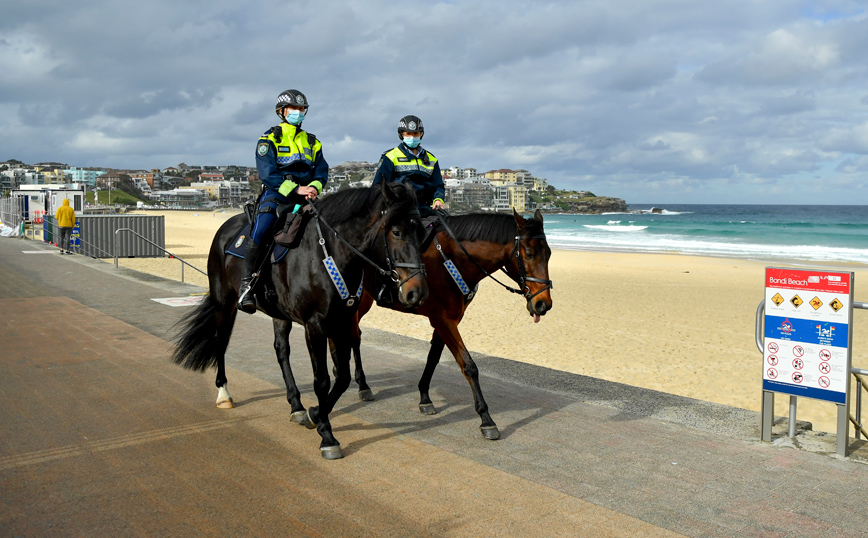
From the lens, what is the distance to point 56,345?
8.79m

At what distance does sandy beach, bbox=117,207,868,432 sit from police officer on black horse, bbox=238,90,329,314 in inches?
211

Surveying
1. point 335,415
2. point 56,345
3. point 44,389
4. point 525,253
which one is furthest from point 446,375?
point 56,345

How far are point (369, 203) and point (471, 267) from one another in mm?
1441

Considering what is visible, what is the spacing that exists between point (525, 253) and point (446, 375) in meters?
2.46

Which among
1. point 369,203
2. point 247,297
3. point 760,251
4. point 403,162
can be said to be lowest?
point 760,251

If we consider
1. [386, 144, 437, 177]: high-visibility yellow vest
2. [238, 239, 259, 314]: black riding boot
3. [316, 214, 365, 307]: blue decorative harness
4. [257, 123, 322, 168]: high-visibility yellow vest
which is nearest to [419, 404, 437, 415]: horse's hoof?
[316, 214, 365, 307]: blue decorative harness

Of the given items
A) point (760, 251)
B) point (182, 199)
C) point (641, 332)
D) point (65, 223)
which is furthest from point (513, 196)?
point (641, 332)

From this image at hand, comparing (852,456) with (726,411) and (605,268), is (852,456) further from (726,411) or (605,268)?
(605,268)

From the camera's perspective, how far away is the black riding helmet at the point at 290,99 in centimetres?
584

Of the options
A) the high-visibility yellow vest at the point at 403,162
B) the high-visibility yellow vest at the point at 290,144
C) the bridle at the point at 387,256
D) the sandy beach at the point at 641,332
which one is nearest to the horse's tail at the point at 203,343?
the high-visibility yellow vest at the point at 290,144

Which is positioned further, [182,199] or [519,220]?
[182,199]

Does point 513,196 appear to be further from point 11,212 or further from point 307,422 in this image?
point 307,422

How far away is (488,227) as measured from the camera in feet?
20.4

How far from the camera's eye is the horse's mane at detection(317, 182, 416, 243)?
496 cm
